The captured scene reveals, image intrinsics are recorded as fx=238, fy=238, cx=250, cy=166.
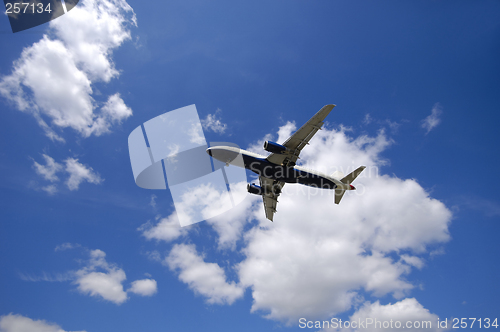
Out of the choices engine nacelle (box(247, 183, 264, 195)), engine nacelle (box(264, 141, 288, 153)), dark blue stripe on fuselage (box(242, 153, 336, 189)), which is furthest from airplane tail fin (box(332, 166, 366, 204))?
engine nacelle (box(264, 141, 288, 153))

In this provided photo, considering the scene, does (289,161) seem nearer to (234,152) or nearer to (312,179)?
(312,179)

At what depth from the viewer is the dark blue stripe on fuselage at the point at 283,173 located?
148ft

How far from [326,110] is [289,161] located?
12.3 metres

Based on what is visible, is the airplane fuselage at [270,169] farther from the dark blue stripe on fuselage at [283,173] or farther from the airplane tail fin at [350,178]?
the airplane tail fin at [350,178]

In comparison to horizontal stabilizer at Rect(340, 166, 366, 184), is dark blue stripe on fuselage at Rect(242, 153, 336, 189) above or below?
below

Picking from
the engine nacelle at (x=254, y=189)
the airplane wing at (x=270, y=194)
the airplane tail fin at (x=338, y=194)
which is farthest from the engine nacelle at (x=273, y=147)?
the airplane tail fin at (x=338, y=194)

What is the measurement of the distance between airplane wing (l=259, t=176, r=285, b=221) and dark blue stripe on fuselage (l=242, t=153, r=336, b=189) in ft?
24.3

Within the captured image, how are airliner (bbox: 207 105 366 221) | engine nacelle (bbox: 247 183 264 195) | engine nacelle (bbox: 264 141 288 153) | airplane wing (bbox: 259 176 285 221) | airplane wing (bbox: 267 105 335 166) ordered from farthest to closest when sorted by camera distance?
1. engine nacelle (bbox: 247 183 264 195)
2. airplane wing (bbox: 259 176 285 221)
3. engine nacelle (bbox: 264 141 288 153)
4. airliner (bbox: 207 105 366 221)
5. airplane wing (bbox: 267 105 335 166)

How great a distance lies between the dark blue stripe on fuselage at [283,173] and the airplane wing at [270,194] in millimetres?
7401

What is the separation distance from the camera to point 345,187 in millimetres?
49000

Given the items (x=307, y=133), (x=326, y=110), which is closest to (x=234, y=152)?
(x=307, y=133)

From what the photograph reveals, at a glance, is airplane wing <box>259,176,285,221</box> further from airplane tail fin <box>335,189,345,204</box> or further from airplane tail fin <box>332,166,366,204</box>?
airplane tail fin <box>332,166,366,204</box>

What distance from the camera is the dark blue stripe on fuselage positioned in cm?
4503

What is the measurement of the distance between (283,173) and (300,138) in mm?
8245
